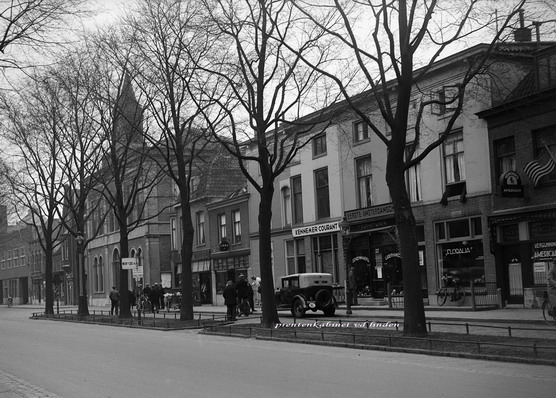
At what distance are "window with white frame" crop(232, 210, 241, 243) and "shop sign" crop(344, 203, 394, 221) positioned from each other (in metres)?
11.9

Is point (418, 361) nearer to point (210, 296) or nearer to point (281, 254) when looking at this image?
point (281, 254)

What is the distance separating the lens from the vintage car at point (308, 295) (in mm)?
28344

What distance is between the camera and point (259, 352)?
54.2 feet

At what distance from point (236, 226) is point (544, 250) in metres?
24.5

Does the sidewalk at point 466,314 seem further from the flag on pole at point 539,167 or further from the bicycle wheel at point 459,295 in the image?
the flag on pole at point 539,167

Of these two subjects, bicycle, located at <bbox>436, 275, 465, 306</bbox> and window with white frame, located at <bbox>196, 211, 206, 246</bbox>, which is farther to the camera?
window with white frame, located at <bbox>196, 211, 206, 246</bbox>

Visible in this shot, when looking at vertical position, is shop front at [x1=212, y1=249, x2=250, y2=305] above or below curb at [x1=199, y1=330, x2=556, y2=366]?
above

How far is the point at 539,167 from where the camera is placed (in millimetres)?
25438

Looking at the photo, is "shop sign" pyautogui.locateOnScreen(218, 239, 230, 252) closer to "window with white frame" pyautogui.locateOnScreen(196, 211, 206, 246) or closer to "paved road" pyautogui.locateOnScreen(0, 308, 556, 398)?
"window with white frame" pyautogui.locateOnScreen(196, 211, 206, 246)

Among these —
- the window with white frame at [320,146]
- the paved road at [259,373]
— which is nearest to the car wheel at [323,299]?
the paved road at [259,373]

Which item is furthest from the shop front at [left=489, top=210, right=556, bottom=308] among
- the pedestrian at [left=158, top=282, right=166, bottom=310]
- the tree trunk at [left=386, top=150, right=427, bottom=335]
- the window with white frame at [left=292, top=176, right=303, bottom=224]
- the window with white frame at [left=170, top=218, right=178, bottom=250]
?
the window with white frame at [left=170, top=218, right=178, bottom=250]

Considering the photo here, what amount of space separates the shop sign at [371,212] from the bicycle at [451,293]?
4692 millimetres

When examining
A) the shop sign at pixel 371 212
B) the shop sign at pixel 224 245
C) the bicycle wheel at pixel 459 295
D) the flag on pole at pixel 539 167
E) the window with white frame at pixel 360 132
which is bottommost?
the bicycle wheel at pixel 459 295

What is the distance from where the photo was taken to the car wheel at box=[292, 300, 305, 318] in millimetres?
28500
